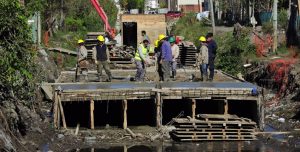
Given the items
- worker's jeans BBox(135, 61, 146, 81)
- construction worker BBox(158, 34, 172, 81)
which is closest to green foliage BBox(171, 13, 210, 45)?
construction worker BBox(158, 34, 172, 81)

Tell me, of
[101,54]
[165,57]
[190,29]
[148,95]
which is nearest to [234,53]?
[165,57]

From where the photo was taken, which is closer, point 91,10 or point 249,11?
point 91,10

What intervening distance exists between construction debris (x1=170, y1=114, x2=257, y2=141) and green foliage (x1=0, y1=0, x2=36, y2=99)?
→ 4630 millimetres

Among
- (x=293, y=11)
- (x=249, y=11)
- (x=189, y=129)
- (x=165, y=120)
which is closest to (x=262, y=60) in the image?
(x=293, y=11)

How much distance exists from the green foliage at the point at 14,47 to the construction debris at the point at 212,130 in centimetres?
463

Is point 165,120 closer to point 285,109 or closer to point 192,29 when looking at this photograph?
point 285,109

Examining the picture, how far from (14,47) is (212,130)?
20.1 feet

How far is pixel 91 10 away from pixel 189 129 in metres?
31.9

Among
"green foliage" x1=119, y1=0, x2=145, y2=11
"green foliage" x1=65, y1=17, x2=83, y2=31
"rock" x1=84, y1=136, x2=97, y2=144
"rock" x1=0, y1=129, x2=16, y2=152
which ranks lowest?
"rock" x1=84, y1=136, x2=97, y2=144

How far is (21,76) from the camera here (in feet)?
52.3

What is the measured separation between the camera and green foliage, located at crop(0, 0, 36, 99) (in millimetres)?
14719

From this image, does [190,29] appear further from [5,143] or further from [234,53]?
[5,143]

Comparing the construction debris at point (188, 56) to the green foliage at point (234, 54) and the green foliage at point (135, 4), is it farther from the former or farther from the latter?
the green foliage at point (135, 4)

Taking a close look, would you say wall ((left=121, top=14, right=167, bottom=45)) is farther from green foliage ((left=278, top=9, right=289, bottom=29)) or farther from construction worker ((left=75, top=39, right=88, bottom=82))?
construction worker ((left=75, top=39, right=88, bottom=82))
